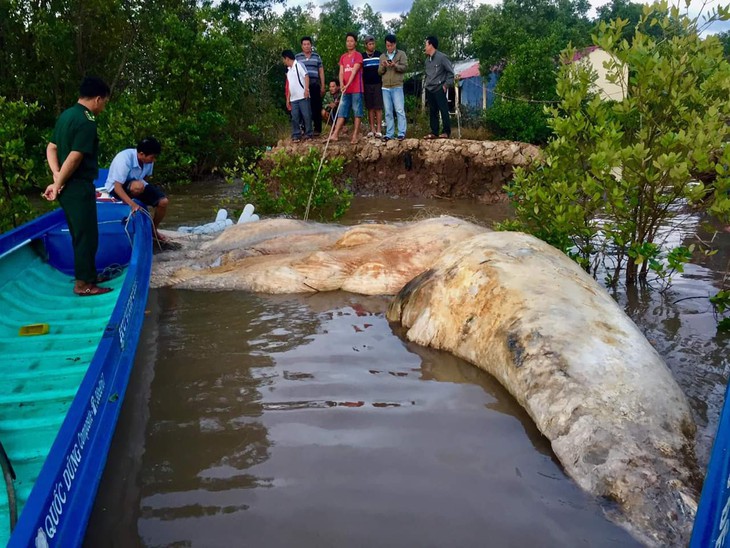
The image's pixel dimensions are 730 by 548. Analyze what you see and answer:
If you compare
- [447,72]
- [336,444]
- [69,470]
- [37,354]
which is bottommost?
[336,444]

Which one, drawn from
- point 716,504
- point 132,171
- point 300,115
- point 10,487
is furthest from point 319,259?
point 300,115

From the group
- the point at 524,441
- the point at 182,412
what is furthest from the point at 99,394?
the point at 524,441

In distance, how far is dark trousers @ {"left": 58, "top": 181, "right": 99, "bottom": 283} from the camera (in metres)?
4.79

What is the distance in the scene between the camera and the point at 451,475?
2.90 m

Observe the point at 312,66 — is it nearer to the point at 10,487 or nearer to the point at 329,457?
the point at 329,457

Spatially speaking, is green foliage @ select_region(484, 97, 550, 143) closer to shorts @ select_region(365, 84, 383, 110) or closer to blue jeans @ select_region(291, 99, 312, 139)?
shorts @ select_region(365, 84, 383, 110)

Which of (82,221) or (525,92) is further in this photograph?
(525,92)

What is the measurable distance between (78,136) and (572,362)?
3890 mm

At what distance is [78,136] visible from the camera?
4605 millimetres

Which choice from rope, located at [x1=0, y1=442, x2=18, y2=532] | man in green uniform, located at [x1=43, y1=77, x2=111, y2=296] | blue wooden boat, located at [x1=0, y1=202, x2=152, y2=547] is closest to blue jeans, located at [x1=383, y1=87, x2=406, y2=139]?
blue wooden boat, located at [x1=0, y1=202, x2=152, y2=547]

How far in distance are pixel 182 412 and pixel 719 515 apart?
2.86 metres

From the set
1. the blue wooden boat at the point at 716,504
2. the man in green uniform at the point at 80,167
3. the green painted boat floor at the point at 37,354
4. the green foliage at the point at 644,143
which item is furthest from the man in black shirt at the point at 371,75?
the blue wooden boat at the point at 716,504

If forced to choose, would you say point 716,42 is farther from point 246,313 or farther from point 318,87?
point 318,87

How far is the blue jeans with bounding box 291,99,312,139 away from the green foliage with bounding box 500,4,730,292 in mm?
6946
